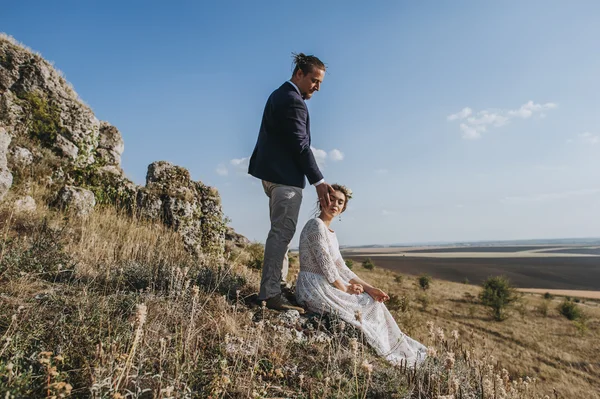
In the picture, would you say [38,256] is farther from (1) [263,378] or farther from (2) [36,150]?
(2) [36,150]

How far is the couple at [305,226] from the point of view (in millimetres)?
4156

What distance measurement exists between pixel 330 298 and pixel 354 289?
0.33m

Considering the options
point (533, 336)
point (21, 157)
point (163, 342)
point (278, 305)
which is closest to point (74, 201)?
point (21, 157)

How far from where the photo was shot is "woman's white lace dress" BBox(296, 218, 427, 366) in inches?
158

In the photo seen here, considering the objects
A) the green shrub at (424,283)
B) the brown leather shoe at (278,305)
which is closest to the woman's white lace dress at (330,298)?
the brown leather shoe at (278,305)

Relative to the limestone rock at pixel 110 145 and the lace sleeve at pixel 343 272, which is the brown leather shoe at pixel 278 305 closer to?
the lace sleeve at pixel 343 272

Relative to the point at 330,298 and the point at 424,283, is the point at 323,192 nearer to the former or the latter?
the point at 330,298

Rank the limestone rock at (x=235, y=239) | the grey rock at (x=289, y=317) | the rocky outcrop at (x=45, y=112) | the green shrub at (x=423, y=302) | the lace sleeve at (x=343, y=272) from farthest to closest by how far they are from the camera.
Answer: the green shrub at (x=423, y=302)
the limestone rock at (x=235, y=239)
the rocky outcrop at (x=45, y=112)
the lace sleeve at (x=343, y=272)
the grey rock at (x=289, y=317)

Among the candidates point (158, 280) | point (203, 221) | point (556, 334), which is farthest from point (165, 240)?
point (556, 334)

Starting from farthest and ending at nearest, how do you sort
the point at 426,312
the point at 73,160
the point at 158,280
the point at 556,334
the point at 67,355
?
the point at 426,312 < the point at 556,334 < the point at 73,160 < the point at 158,280 < the point at 67,355

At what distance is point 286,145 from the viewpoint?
4.34m

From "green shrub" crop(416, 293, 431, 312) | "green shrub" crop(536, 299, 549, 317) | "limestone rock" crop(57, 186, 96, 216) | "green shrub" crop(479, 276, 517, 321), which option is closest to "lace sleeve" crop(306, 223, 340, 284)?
"limestone rock" crop(57, 186, 96, 216)

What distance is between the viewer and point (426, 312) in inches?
875

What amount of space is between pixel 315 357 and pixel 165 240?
535cm
